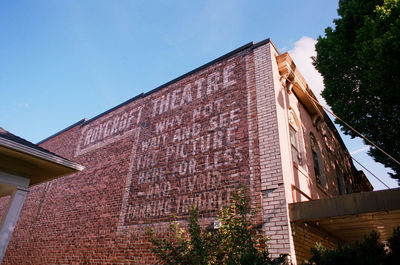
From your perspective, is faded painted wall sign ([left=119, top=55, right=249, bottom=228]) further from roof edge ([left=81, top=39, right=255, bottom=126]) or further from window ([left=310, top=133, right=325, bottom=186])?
window ([left=310, top=133, right=325, bottom=186])

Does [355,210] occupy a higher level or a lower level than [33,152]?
lower

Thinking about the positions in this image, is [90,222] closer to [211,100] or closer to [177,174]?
[177,174]

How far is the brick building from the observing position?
704cm

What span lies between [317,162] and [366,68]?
3.94 metres

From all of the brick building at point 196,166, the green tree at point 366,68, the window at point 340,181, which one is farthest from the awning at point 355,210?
the window at point 340,181

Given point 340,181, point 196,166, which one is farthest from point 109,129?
point 340,181

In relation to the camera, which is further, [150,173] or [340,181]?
[340,181]

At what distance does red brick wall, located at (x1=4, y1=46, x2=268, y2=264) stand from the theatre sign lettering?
0.11 ft

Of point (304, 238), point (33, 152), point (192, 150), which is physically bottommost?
point (304, 238)

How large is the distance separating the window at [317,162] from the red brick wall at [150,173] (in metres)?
4.21

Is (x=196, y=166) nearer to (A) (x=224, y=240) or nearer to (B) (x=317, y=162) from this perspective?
(A) (x=224, y=240)

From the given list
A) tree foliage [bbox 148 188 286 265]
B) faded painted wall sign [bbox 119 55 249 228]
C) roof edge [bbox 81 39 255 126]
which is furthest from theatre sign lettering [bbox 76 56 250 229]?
tree foliage [bbox 148 188 286 265]

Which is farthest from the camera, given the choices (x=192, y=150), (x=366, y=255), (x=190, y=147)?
(x=190, y=147)

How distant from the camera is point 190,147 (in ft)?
29.2
